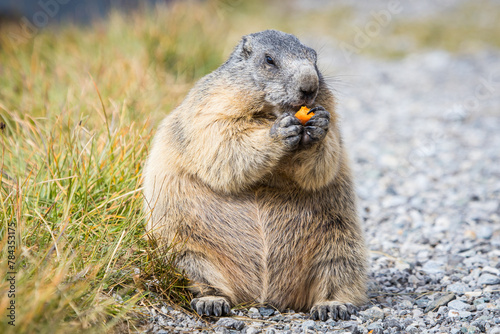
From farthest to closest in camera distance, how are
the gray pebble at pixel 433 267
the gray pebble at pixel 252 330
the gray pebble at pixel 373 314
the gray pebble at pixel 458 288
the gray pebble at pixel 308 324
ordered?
the gray pebble at pixel 433 267 < the gray pebble at pixel 458 288 < the gray pebble at pixel 373 314 < the gray pebble at pixel 308 324 < the gray pebble at pixel 252 330

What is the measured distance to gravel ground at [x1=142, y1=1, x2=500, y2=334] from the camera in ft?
12.3

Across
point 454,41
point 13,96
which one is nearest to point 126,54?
point 13,96

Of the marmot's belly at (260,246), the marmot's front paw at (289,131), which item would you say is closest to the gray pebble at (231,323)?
the marmot's belly at (260,246)

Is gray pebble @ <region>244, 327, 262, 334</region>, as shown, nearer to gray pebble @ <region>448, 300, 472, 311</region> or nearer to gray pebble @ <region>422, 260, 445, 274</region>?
gray pebble @ <region>448, 300, 472, 311</region>

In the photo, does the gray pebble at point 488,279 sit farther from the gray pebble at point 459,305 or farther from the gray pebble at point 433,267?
the gray pebble at point 459,305

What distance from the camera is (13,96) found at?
282 inches

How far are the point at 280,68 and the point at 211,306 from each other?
174cm

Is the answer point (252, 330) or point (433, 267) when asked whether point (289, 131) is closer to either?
point (252, 330)

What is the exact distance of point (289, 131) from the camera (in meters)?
3.52

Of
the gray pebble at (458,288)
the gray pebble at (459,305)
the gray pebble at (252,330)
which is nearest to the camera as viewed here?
the gray pebble at (252,330)

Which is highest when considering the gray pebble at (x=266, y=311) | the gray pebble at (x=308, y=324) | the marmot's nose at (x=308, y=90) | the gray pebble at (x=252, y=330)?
the marmot's nose at (x=308, y=90)

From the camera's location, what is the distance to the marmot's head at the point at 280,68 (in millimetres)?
3654

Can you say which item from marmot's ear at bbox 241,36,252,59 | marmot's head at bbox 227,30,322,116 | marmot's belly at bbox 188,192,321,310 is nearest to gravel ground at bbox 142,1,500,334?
marmot's belly at bbox 188,192,321,310

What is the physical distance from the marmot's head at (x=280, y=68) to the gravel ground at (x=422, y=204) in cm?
64
